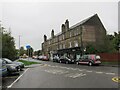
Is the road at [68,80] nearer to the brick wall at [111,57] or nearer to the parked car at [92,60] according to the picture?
the parked car at [92,60]

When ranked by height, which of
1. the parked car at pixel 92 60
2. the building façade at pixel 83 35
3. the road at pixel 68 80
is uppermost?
the building façade at pixel 83 35

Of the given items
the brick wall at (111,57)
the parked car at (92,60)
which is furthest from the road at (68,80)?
the brick wall at (111,57)

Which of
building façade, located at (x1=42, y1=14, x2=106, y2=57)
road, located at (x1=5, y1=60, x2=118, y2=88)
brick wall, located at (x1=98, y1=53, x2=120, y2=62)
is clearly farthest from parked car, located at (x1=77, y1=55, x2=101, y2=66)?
building façade, located at (x1=42, y1=14, x2=106, y2=57)

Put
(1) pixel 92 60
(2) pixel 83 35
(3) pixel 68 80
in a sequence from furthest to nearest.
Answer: (2) pixel 83 35
(1) pixel 92 60
(3) pixel 68 80

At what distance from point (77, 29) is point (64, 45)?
11.2m

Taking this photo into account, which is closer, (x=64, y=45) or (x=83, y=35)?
(x=83, y=35)

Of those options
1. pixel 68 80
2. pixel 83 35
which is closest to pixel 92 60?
pixel 68 80

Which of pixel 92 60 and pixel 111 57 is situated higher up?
pixel 111 57

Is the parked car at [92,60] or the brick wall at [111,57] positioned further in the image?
the brick wall at [111,57]

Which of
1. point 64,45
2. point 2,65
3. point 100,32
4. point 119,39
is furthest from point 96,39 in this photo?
point 2,65

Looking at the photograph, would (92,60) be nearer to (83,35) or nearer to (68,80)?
(68,80)

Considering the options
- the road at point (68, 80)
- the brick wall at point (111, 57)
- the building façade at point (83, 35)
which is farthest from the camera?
the building façade at point (83, 35)

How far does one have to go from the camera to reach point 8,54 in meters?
34.0

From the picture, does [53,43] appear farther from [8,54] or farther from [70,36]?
[8,54]
